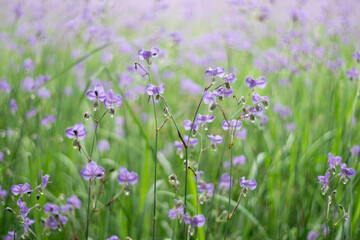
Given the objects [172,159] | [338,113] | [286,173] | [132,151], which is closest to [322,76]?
[338,113]

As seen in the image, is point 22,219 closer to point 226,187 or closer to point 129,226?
point 129,226

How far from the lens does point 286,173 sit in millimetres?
2395

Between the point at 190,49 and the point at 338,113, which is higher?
the point at 190,49

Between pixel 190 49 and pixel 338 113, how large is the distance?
4432mm

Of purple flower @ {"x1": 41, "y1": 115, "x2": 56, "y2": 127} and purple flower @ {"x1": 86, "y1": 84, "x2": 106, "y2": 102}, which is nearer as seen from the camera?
purple flower @ {"x1": 86, "y1": 84, "x2": 106, "y2": 102}

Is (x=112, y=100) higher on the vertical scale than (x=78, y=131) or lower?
higher

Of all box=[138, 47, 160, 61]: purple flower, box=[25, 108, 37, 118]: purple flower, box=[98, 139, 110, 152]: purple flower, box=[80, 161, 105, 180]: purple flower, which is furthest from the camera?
box=[98, 139, 110, 152]: purple flower

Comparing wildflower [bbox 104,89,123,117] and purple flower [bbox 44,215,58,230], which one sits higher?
wildflower [bbox 104,89,123,117]

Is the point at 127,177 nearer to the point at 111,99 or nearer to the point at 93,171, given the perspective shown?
the point at 93,171

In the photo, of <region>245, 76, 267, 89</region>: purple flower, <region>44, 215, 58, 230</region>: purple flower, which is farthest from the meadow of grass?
<region>245, 76, 267, 89</region>: purple flower

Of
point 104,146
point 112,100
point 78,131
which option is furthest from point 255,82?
point 104,146

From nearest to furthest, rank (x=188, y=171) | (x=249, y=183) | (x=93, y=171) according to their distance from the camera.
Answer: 1. (x=93, y=171)
2. (x=249, y=183)
3. (x=188, y=171)

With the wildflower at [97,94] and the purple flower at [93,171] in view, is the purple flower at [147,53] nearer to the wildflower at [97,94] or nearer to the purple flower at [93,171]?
the wildflower at [97,94]

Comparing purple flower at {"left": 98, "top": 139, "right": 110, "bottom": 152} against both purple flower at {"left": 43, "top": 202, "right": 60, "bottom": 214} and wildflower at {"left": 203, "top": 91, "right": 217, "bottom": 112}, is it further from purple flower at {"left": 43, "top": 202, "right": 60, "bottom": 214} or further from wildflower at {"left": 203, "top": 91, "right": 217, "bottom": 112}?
wildflower at {"left": 203, "top": 91, "right": 217, "bottom": 112}
